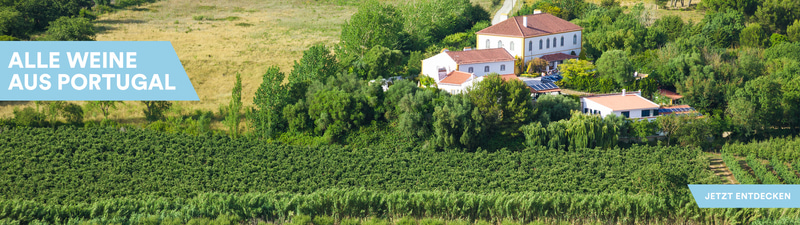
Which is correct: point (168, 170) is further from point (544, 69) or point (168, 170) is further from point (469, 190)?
point (544, 69)

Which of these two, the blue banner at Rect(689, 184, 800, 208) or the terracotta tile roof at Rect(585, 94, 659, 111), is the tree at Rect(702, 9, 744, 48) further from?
the blue banner at Rect(689, 184, 800, 208)

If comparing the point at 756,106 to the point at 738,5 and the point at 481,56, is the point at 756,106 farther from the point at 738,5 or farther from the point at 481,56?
the point at 738,5

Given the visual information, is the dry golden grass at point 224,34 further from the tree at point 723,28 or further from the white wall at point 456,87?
the tree at point 723,28

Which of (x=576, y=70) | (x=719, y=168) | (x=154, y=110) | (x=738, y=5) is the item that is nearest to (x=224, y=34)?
(x=154, y=110)

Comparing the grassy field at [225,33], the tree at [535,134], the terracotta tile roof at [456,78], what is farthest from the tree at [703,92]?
the grassy field at [225,33]

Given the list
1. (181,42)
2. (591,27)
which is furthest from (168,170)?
(591,27)
